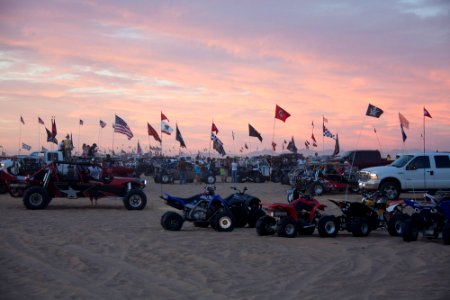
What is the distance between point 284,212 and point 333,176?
43.5 feet

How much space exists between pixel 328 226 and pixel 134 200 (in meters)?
8.52

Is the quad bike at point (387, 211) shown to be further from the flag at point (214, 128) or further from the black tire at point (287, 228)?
the flag at point (214, 128)

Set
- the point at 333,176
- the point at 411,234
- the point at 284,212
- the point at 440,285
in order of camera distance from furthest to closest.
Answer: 1. the point at 333,176
2. the point at 284,212
3. the point at 411,234
4. the point at 440,285

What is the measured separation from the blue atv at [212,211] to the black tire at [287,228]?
1.51 meters

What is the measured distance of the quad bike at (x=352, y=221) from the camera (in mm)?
12188

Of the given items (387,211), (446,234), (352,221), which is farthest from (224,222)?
(446,234)

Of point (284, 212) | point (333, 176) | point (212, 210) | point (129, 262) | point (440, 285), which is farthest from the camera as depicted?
point (333, 176)

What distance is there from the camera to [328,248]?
421 inches

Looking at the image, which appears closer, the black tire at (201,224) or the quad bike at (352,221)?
the quad bike at (352,221)

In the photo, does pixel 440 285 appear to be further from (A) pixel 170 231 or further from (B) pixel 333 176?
(B) pixel 333 176

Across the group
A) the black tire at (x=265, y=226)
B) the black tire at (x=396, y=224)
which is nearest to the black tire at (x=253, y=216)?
the black tire at (x=265, y=226)

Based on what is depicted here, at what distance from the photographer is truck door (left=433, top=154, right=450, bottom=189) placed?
838 inches

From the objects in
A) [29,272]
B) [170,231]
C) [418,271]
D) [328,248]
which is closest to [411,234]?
[328,248]

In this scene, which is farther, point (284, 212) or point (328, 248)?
point (284, 212)
